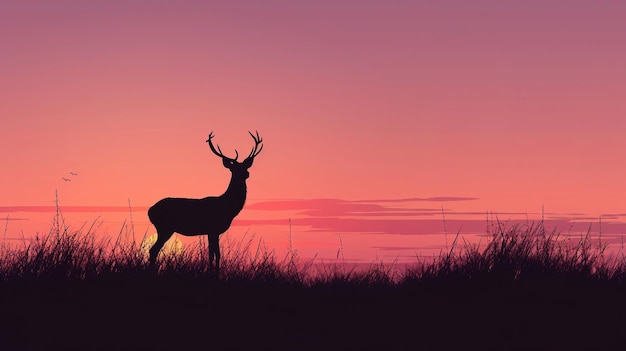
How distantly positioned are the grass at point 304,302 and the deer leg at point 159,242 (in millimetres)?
370

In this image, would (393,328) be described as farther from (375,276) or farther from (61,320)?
(61,320)

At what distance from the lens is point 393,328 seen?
27.0 feet

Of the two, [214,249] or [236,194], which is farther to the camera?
[236,194]

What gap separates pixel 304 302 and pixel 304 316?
63cm

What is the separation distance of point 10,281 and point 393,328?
4.46 meters

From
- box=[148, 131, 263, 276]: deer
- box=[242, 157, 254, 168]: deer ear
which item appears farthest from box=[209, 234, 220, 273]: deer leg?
box=[242, 157, 254, 168]: deer ear

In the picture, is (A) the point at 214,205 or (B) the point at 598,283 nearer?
(B) the point at 598,283

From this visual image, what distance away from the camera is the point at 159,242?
1160 cm

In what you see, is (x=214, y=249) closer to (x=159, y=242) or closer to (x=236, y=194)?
(x=159, y=242)

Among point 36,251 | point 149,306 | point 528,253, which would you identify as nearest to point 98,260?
point 36,251

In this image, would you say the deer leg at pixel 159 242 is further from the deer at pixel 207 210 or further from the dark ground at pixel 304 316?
the dark ground at pixel 304 316

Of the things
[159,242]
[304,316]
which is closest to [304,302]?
[304,316]

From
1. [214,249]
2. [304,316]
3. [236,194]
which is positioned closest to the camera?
[304,316]

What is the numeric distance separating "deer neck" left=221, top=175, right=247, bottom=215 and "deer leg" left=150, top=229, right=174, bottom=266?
1.01 meters
